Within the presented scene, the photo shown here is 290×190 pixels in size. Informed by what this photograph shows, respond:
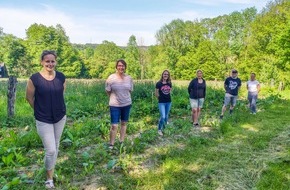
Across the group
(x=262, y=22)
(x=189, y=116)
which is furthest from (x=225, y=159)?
(x=262, y=22)

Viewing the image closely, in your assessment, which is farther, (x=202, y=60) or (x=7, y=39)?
(x=7, y=39)

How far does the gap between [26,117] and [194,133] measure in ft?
16.1

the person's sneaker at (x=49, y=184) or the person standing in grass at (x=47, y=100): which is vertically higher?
the person standing in grass at (x=47, y=100)

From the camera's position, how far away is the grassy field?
438 cm

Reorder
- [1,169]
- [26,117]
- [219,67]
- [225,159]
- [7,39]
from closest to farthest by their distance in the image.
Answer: [1,169] → [225,159] → [26,117] → [219,67] → [7,39]

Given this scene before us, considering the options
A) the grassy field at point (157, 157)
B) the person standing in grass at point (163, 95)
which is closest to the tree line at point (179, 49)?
the grassy field at point (157, 157)

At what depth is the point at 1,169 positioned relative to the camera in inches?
184

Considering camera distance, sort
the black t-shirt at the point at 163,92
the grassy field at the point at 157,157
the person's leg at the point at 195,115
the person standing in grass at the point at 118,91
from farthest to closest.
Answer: the person's leg at the point at 195,115, the black t-shirt at the point at 163,92, the person standing in grass at the point at 118,91, the grassy field at the point at 157,157

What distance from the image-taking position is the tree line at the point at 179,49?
34.1m

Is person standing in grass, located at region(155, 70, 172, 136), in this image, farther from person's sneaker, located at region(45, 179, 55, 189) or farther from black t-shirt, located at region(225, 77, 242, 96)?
person's sneaker, located at region(45, 179, 55, 189)

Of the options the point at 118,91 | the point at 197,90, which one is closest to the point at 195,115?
the point at 197,90

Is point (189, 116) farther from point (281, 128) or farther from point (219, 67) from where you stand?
point (219, 67)

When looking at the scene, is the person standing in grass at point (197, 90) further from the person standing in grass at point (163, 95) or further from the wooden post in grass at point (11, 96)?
the wooden post in grass at point (11, 96)

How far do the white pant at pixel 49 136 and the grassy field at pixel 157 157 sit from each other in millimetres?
482
